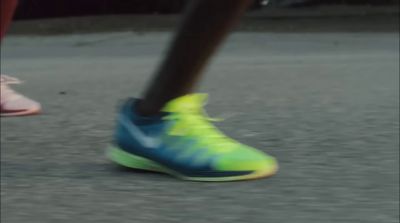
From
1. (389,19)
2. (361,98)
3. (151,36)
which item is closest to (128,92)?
(361,98)

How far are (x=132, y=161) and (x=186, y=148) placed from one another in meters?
0.17

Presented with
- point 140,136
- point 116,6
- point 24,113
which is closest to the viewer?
point 140,136

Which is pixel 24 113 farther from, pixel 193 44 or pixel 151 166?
pixel 193 44

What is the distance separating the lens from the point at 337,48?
10016mm

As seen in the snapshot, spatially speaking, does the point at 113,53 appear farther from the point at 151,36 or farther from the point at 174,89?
the point at 174,89

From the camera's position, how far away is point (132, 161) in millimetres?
1906

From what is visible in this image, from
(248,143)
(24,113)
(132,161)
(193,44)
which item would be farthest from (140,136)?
(24,113)

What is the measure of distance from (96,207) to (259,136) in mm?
902

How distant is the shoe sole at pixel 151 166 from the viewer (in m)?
1.78

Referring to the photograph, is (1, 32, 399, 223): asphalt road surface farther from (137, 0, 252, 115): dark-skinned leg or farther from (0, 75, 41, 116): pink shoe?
(137, 0, 252, 115): dark-skinned leg

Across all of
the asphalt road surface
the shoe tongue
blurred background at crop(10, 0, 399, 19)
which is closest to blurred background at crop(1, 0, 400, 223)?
the asphalt road surface

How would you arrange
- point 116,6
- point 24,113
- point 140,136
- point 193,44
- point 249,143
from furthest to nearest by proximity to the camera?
1. point 116,6
2. point 24,113
3. point 249,143
4. point 140,136
5. point 193,44

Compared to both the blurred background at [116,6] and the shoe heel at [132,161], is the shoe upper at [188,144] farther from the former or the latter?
the blurred background at [116,6]

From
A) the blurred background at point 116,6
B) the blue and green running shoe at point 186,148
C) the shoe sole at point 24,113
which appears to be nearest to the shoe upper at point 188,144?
the blue and green running shoe at point 186,148
